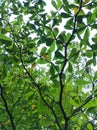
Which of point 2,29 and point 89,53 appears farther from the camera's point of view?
point 2,29

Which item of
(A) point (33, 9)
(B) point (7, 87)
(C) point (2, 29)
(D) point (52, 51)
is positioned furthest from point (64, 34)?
(B) point (7, 87)

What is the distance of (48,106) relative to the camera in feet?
9.52

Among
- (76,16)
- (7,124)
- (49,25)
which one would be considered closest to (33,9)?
(49,25)

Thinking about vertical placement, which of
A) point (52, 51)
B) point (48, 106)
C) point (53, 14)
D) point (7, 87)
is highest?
point (7, 87)

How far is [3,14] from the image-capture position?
3734 millimetres

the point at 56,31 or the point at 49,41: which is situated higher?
the point at 56,31

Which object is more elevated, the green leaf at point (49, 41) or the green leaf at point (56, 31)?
the green leaf at point (56, 31)

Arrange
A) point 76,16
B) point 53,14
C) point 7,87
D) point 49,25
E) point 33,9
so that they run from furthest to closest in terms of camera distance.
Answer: point 7,87 → point 33,9 → point 53,14 → point 49,25 → point 76,16

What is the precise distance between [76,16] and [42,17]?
0.51m

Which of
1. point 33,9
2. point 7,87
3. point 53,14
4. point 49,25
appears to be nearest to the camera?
point 49,25

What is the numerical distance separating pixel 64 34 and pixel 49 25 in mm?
221

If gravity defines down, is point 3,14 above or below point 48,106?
above

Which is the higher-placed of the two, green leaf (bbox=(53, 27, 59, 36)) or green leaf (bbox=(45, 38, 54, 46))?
green leaf (bbox=(53, 27, 59, 36))

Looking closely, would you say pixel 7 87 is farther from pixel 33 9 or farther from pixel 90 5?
pixel 90 5
